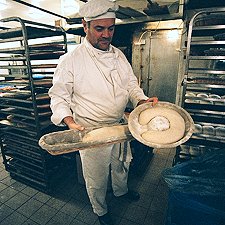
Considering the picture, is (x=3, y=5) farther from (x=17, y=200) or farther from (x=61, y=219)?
(x=61, y=219)

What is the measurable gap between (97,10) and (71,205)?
205cm

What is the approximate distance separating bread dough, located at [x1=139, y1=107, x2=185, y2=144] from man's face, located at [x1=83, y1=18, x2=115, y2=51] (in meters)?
0.69

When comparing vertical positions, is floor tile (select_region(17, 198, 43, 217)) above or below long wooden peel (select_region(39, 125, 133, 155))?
below

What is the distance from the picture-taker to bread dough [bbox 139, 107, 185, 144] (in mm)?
1196

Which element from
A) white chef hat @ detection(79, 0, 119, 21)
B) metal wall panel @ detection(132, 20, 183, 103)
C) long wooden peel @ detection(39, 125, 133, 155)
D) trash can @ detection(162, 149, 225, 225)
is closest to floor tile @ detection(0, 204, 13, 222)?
long wooden peel @ detection(39, 125, 133, 155)

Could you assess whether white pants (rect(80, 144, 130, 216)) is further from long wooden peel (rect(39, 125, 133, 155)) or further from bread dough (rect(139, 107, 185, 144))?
bread dough (rect(139, 107, 185, 144))

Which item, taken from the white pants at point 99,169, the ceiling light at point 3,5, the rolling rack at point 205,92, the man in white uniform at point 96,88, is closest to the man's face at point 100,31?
the man in white uniform at point 96,88

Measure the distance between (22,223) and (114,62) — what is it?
1.91 m

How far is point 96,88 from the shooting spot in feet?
5.23

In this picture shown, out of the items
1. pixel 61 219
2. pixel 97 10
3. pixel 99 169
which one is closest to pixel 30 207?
pixel 61 219

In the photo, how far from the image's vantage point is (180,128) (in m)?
1.26

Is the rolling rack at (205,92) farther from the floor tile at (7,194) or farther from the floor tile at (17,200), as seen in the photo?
the floor tile at (7,194)

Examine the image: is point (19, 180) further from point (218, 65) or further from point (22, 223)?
point (218, 65)

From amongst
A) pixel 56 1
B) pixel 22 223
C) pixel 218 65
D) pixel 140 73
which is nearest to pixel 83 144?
pixel 22 223
